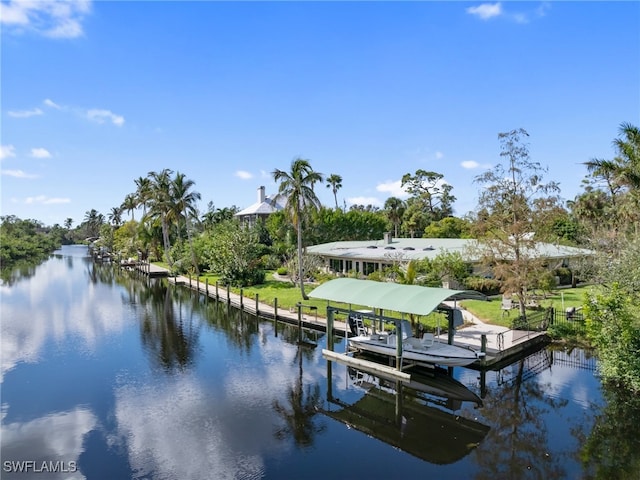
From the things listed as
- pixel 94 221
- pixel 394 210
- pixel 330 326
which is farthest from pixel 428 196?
pixel 94 221

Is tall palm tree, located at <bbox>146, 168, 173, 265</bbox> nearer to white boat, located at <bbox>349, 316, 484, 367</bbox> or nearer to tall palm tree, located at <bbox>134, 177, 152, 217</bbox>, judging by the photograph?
tall palm tree, located at <bbox>134, 177, 152, 217</bbox>

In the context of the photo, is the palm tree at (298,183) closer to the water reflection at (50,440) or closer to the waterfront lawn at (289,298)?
the waterfront lawn at (289,298)

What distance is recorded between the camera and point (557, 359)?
19.8 m

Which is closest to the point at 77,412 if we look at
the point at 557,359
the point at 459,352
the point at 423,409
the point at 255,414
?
the point at 255,414

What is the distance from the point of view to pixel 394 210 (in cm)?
6700

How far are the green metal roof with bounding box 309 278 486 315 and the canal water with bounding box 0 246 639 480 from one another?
3.05m

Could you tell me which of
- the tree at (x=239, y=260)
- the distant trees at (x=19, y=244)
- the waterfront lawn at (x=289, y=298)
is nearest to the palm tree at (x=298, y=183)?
the waterfront lawn at (x=289, y=298)

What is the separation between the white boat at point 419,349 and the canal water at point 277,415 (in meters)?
0.89

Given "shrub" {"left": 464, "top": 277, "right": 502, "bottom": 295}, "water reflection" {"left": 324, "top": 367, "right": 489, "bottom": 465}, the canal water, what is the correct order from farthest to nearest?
"shrub" {"left": 464, "top": 277, "right": 502, "bottom": 295} → "water reflection" {"left": 324, "top": 367, "right": 489, "bottom": 465} → the canal water

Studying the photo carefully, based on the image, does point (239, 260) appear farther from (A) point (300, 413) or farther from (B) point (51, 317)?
(A) point (300, 413)

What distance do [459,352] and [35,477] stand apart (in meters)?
14.3

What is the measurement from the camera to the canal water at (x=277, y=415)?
11766 mm

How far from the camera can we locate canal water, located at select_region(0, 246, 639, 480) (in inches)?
463

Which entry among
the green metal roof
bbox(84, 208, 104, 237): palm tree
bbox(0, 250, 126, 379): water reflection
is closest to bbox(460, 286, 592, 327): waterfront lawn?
the green metal roof
